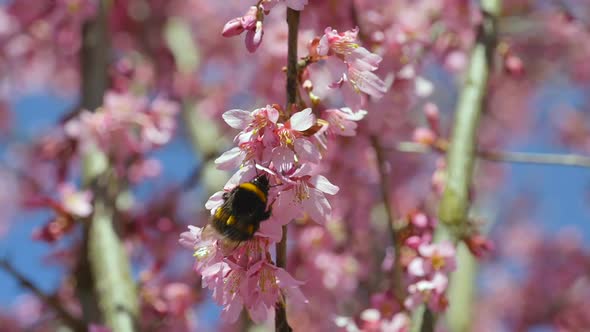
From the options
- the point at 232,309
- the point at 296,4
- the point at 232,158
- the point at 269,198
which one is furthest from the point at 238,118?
the point at 232,309

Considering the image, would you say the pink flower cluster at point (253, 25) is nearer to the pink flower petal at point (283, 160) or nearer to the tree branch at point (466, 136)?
the pink flower petal at point (283, 160)

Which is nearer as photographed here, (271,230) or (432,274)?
(271,230)

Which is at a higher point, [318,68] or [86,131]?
[318,68]

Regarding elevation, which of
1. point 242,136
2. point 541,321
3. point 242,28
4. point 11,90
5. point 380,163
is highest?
point 242,28

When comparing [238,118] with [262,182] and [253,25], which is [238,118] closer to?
[262,182]

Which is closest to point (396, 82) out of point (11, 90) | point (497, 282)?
point (11, 90)

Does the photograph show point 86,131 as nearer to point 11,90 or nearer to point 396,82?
point 396,82

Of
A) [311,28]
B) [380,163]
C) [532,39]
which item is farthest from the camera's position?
[532,39]

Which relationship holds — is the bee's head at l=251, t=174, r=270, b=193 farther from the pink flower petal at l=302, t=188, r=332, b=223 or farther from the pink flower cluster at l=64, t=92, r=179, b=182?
the pink flower cluster at l=64, t=92, r=179, b=182
